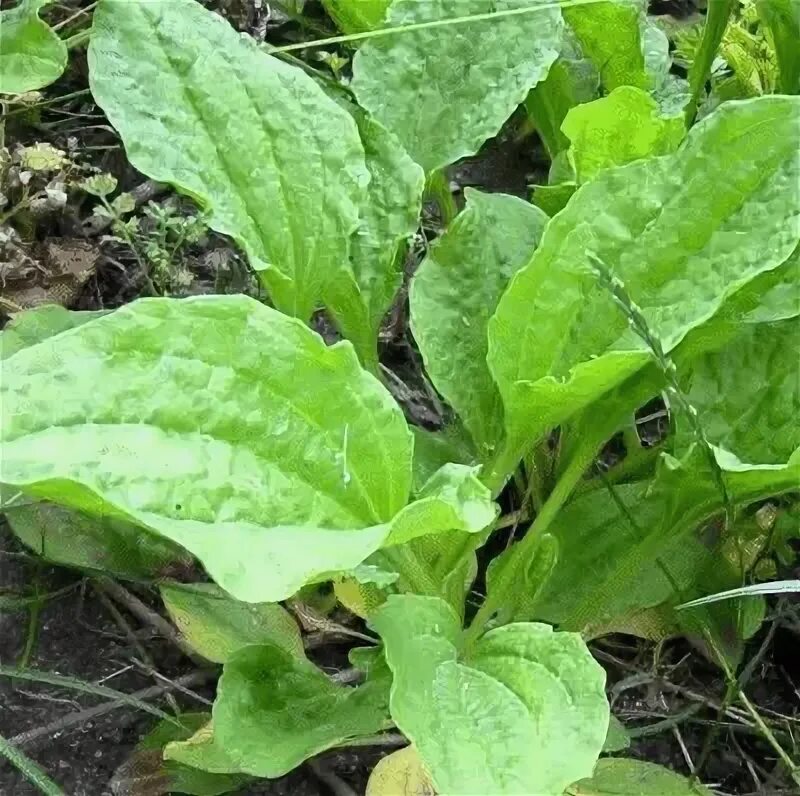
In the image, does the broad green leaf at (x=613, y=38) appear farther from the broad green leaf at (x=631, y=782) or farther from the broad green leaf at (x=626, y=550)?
the broad green leaf at (x=631, y=782)

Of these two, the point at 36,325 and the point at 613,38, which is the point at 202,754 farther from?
the point at 613,38

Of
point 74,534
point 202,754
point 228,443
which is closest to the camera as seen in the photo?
point 228,443

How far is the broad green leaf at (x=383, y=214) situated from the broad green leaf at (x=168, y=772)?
13.7 inches

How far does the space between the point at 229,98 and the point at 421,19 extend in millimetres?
201

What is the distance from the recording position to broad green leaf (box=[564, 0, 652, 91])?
2.89ft

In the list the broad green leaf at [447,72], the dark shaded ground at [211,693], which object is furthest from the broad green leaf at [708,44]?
the dark shaded ground at [211,693]

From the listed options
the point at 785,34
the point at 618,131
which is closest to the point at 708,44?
the point at 785,34

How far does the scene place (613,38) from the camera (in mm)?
902

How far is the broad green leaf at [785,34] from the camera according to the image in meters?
0.83

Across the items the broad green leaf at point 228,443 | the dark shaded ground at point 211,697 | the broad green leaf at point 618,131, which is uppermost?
the broad green leaf at point 618,131

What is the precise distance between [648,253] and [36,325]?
0.46 metres

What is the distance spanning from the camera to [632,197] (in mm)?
683

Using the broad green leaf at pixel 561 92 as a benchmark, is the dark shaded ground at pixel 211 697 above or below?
below

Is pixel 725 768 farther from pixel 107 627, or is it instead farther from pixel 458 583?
pixel 107 627
